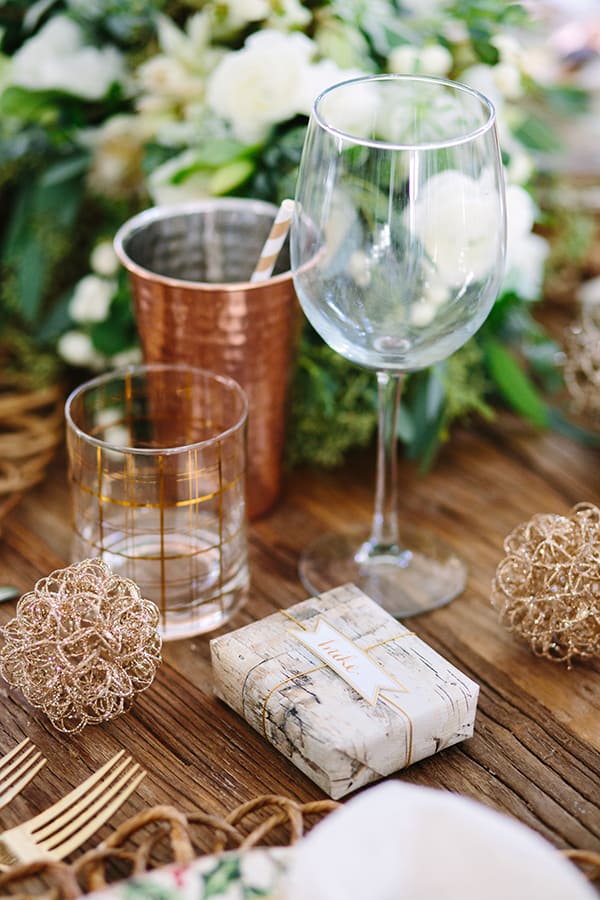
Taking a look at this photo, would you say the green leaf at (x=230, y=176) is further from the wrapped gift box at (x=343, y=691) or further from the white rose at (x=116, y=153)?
the wrapped gift box at (x=343, y=691)

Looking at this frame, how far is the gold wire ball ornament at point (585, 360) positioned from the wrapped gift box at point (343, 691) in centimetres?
33

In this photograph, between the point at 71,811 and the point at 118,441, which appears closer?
the point at 71,811

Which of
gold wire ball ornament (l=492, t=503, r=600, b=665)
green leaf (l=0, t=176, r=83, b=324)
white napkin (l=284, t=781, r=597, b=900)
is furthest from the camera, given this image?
green leaf (l=0, t=176, r=83, b=324)

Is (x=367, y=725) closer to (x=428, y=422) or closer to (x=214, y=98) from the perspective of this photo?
(x=428, y=422)

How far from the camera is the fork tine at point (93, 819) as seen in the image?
1.87 feet

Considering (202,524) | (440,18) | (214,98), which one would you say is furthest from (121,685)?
(440,18)

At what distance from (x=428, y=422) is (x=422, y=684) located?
12.7 inches

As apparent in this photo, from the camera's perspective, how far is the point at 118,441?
88cm

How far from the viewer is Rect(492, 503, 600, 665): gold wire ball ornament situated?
69cm

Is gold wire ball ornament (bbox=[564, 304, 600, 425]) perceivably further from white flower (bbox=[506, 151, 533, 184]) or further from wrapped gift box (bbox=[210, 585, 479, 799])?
wrapped gift box (bbox=[210, 585, 479, 799])

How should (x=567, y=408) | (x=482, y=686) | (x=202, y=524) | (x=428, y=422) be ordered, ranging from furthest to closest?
1. (x=567, y=408)
2. (x=428, y=422)
3. (x=202, y=524)
4. (x=482, y=686)

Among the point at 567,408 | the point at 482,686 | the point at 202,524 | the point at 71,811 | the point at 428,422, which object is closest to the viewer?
the point at 71,811

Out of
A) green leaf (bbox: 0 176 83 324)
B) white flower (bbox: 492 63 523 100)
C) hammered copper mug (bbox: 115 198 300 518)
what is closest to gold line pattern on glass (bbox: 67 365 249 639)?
hammered copper mug (bbox: 115 198 300 518)

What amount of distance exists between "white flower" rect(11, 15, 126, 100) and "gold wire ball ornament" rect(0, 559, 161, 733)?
0.46 metres
